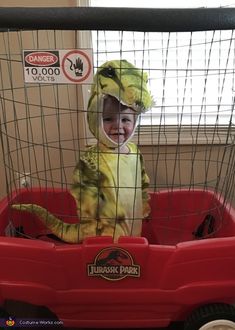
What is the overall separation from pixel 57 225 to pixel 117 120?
32 centimetres

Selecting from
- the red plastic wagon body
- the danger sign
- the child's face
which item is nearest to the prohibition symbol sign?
the danger sign

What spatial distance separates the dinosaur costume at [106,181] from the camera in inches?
35.9

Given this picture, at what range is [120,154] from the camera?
3.29 ft

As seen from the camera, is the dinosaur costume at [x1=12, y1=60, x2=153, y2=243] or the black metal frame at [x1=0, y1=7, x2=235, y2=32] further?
the dinosaur costume at [x1=12, y1=60, x2=153, y2=243]

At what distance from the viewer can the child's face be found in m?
0.93

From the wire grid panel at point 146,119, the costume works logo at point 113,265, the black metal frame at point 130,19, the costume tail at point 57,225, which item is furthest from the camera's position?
the wire grid panel at point 146,119

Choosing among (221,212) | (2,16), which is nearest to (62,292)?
(221,212)

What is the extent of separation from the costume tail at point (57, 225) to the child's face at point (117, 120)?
0.81ft

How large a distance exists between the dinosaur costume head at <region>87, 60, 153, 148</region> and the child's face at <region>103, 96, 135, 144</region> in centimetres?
2

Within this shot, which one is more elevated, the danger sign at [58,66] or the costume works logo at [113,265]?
the danger sign at [58,66]

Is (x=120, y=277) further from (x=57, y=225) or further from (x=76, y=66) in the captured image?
(x=76, y=66)

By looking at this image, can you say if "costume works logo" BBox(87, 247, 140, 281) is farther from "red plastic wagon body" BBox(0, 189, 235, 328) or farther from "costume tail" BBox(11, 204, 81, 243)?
"costume tail" BBox(11, 204, 81, 243)

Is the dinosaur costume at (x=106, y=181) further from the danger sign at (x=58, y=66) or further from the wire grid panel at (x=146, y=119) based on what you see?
the wire grid panel at (x=146, y=119)

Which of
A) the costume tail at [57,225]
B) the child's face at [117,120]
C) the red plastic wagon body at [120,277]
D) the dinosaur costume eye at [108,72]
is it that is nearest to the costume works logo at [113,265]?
the red plastic wagon body at [120,277]
